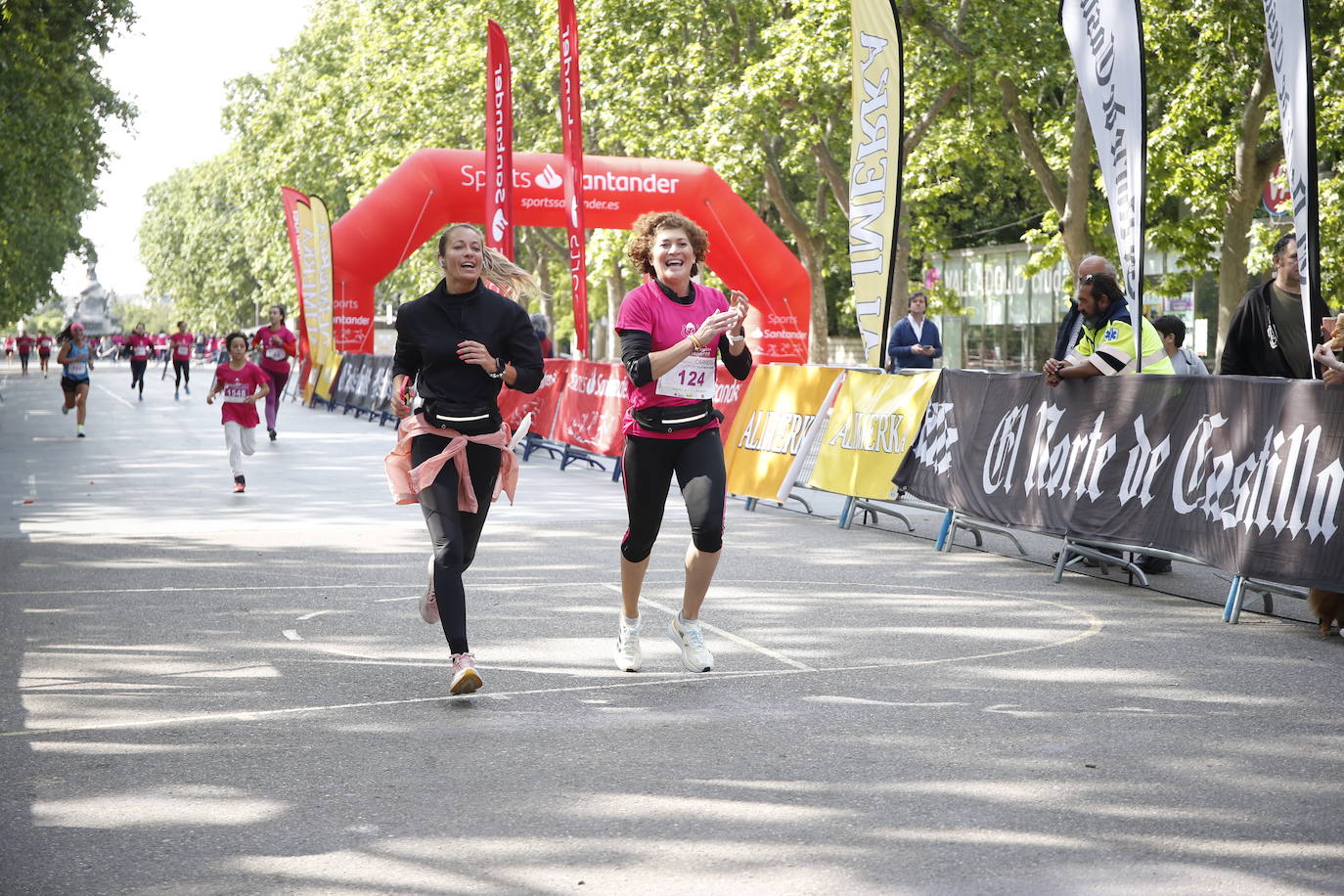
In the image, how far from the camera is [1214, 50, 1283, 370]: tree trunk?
22.8 metres

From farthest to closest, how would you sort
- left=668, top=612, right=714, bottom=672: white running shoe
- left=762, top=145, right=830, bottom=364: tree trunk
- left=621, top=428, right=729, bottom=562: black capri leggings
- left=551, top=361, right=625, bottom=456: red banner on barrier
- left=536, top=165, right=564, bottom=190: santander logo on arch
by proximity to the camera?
1. left=762, top=145, right=830, bottom=364: tree trunk
2. left=536, top=165, right=564, bottom=190: santander logo on arch
3. left=551, top=361, right=625, bottom=456: red banner on barrier
4. left=668, top=612, right=714, bottom=672: white running shoe
5. left=621, top=428, right=729, bottom=562: black capri leggings

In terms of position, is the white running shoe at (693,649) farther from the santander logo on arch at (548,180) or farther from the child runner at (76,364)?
the santander logo on arch at (548,180)

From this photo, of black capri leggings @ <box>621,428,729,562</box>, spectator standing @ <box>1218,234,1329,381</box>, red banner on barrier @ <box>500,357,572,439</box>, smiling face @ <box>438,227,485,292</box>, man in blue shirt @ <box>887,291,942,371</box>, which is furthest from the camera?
red banner on barrier @ <box>500,357,572,439</box>

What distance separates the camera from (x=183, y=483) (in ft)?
55.0

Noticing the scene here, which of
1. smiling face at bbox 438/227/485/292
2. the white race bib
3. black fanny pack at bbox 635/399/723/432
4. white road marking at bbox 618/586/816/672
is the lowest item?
white road marking at bbox 618/586/816/672

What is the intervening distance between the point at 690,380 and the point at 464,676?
1537mm

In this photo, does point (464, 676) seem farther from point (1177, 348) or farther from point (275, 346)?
point (275, 346)

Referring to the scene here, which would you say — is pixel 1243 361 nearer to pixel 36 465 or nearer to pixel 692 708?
pixel 692 708

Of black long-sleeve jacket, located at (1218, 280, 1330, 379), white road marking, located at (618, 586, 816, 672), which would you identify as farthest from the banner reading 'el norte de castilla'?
white road marking, located at (618, 586, 816, 672)

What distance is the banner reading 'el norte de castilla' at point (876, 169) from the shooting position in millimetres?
14055

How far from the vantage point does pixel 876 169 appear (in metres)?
14.2

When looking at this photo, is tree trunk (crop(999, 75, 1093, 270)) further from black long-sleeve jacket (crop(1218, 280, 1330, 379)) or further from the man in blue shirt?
black long-sleeve jacket (crop(1218, 280, 1330, 379))

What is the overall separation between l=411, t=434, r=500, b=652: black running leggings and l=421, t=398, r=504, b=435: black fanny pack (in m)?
0.06

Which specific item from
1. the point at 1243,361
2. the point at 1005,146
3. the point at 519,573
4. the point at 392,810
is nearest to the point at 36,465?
the point at 519,573
